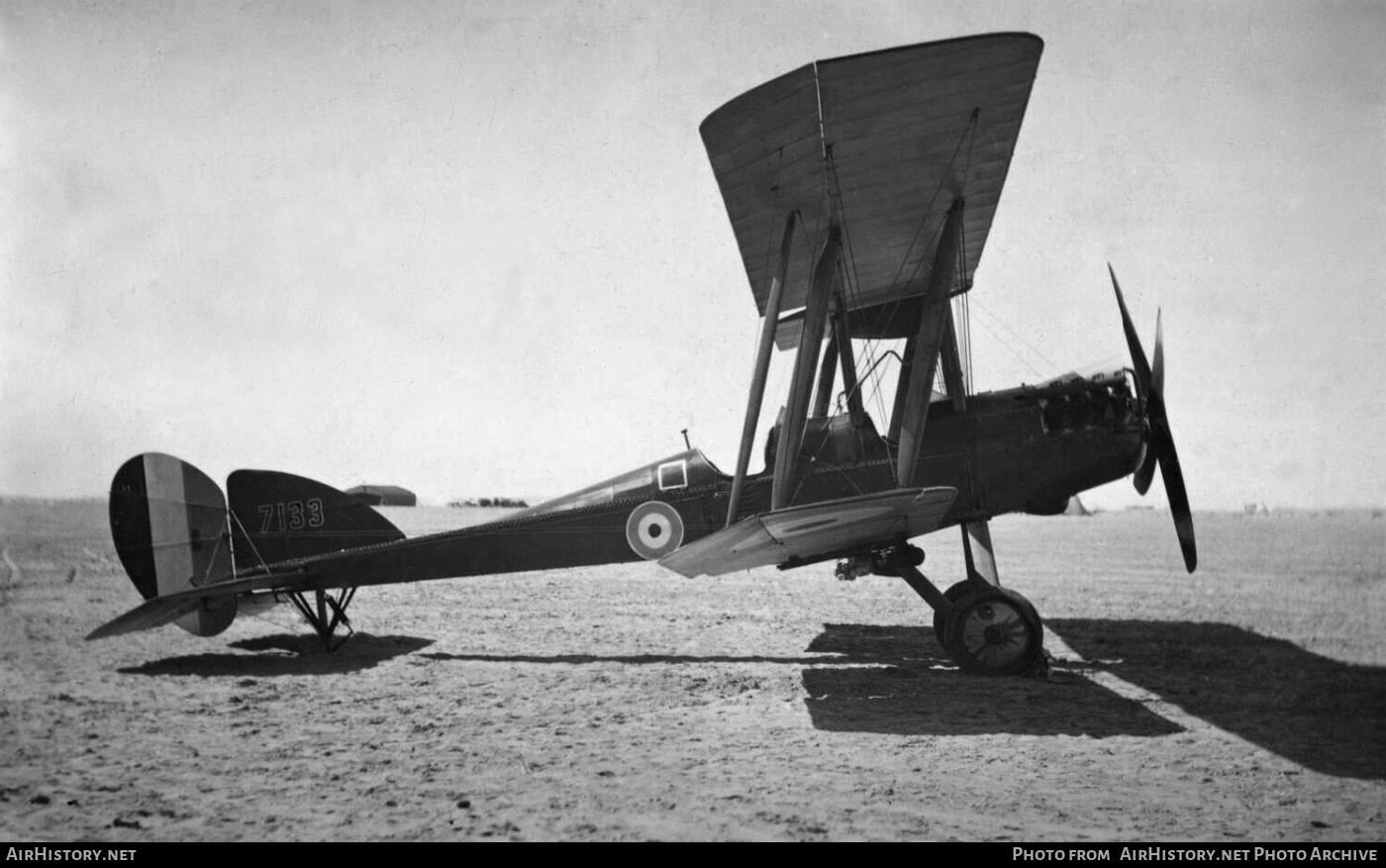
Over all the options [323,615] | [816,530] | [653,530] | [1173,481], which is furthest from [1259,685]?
[323,615]

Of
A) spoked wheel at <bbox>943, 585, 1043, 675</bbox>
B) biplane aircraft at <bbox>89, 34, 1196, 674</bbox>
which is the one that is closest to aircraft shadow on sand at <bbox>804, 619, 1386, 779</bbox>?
spoked wheel at <bbox>943, 585, 1043, 675</bbox>

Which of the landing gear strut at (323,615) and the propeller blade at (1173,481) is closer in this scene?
the propeller blade at (1173,481)

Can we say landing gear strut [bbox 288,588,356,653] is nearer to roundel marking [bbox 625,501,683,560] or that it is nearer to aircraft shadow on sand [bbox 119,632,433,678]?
aircraft shadow on sand [bbox 119,632,433,678]

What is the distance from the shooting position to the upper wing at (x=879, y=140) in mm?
5242

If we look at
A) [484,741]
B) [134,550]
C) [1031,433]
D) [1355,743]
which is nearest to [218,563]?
[134,550]

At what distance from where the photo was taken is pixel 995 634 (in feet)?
20.7

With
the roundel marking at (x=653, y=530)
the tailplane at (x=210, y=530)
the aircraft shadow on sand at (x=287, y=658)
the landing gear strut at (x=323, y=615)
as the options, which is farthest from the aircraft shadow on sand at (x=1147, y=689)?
the tailplane at (x=210, y=530)

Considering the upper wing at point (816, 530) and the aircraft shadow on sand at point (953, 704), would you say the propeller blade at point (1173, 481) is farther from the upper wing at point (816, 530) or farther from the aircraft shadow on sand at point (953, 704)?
the upper wing at point (816, 530)

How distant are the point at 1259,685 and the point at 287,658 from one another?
7.99 metres

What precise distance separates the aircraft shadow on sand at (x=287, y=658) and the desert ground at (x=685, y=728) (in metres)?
0.05

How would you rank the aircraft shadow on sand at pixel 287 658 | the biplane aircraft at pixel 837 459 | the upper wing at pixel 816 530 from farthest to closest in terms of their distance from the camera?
the aircraft shadow on sand at pixel 287 658, the biplane aircraft at pixel 837 459, the upper wing at pixel 816 530

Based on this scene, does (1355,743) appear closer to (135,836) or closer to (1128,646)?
(1128,646)
